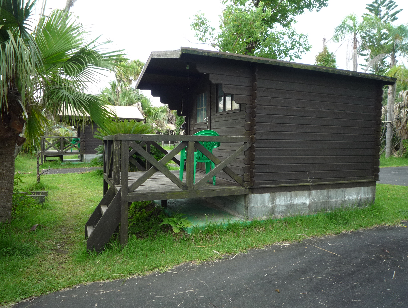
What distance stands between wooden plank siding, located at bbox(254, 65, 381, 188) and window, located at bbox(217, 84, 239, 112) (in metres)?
1.01

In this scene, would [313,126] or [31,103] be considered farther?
[313,126]

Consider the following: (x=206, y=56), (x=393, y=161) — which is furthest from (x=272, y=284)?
(x=393, y=161)

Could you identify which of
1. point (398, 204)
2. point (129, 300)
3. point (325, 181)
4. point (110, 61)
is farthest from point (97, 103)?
point (398, 204)

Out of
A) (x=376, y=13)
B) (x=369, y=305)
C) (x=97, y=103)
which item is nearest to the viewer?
(x=369, y=305)

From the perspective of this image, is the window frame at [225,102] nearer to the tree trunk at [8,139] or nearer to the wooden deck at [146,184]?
the wooden deck at [146,184]

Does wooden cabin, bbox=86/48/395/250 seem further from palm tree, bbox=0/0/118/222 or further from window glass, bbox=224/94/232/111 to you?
palm tree, bbox=0/0/118/222

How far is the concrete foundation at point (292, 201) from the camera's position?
6.27 metres

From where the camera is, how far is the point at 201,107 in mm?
8969

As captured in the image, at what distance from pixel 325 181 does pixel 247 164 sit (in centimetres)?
201

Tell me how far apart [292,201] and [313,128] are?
1.67 meters

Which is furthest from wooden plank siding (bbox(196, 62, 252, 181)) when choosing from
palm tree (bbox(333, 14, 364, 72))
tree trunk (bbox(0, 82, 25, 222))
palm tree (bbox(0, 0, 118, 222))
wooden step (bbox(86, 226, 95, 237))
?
palm tree (bbox(333, 14, 364, 72))

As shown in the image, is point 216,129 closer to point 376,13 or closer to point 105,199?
point 105,199

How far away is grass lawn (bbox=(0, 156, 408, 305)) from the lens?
3979mm

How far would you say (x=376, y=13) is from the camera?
113ft
